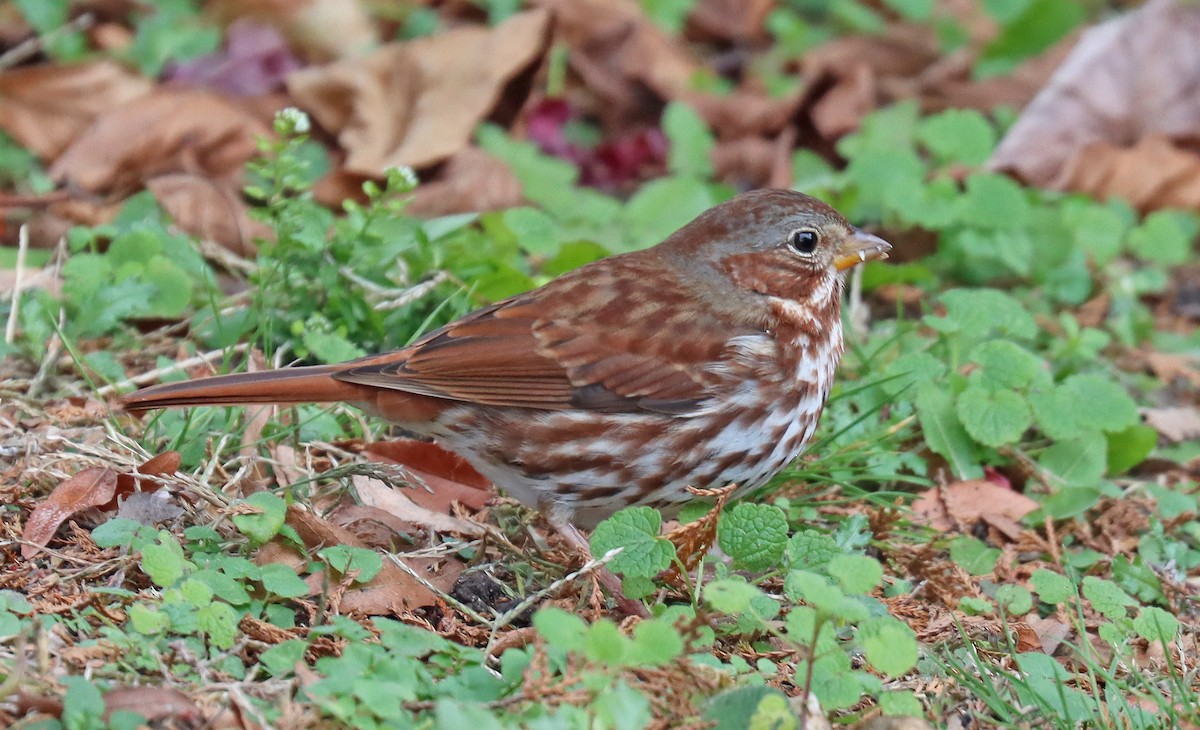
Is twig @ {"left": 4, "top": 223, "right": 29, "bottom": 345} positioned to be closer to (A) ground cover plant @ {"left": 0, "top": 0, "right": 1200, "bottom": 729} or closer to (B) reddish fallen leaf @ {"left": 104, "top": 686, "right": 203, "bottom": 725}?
(A) ground cover plant @ {"left": 0, "top": 0, "right": 1200, "bottom": 729}

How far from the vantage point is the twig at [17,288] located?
14.1 feet

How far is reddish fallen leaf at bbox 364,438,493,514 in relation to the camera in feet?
13.3

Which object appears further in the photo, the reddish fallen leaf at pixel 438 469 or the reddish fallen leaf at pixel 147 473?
the reddish fallen leaf at pixel 438 469

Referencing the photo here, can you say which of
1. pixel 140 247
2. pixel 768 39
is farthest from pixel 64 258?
pixel 768 39

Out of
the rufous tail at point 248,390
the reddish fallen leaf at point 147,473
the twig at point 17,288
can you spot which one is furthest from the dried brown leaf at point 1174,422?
the twig at point 17,288

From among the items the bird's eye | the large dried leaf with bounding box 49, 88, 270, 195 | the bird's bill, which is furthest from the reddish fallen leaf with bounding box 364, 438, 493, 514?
the large dried leaf with bounding box 49, 88, 270, 195

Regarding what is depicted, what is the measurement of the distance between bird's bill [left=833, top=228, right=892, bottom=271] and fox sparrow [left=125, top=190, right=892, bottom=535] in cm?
35

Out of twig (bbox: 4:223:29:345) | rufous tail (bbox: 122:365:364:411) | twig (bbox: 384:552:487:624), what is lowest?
twig (bbox: 384:552:487:624)

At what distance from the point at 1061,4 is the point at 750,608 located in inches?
202

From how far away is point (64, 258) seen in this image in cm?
469

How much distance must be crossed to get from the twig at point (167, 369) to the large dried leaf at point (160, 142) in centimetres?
121

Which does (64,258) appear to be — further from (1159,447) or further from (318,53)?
(1159,447)

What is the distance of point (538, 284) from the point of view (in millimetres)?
4793

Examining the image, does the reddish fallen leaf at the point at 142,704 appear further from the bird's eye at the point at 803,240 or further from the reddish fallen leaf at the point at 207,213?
the reddish fallen leaf at the point at 207,213
